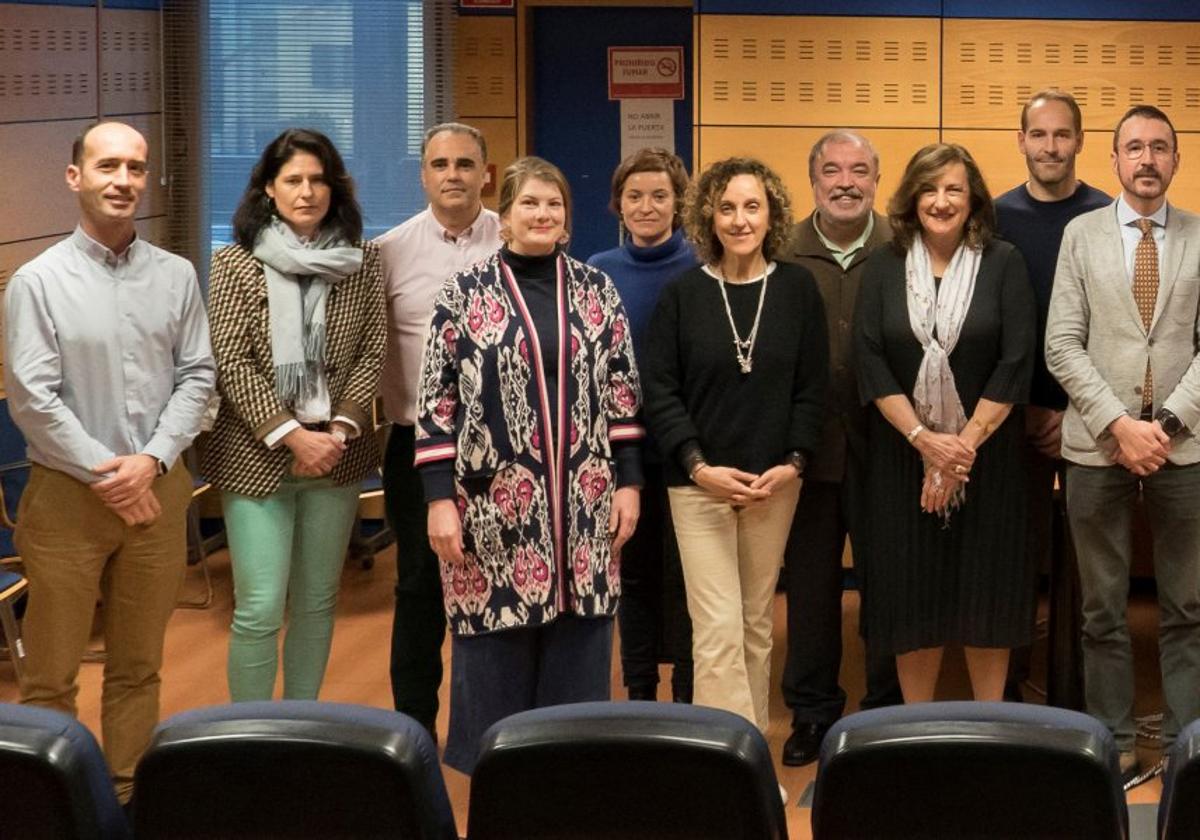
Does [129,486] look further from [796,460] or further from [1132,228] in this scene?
[1132,228]

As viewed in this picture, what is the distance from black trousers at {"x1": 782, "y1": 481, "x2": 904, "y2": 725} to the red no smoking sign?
4.08m

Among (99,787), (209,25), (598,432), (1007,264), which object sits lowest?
(99,787)

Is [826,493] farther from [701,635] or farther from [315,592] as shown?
[315,592]

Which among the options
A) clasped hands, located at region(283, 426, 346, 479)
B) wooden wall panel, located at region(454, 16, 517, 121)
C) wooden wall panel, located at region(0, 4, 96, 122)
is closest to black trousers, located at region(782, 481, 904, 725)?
clasped hands, located at region(283, 426, 346, 479)

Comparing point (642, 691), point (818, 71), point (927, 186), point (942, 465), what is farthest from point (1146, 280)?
point (818, 71)

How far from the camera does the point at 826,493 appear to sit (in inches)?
191

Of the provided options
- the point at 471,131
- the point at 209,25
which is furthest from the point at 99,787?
the point at 209,25

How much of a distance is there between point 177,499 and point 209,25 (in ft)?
13.4

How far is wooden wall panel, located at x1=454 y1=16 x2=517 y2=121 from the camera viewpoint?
816 centimetres

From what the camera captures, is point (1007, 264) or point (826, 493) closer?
point (1007, 264)

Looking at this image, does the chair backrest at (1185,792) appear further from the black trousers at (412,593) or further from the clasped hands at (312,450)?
the black trousers at (412,593)

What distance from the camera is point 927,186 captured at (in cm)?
448

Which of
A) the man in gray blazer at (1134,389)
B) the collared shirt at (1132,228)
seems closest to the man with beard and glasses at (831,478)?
the man in gray blazer at (1134,389)

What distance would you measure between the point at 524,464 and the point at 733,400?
0.63m
